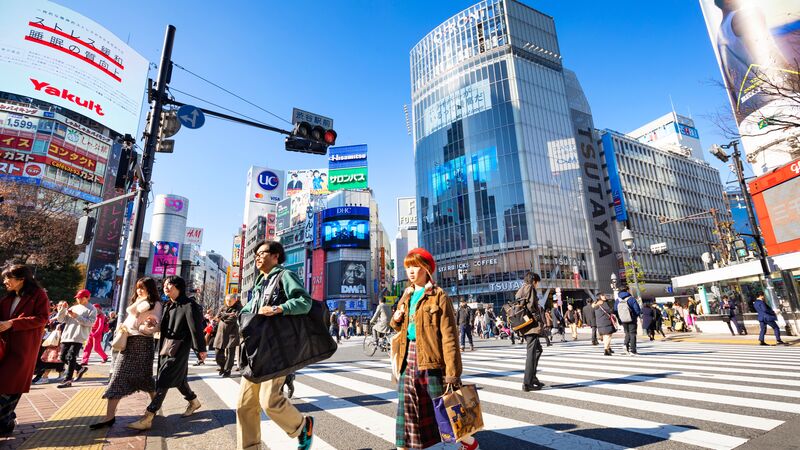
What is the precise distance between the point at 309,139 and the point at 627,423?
666cm

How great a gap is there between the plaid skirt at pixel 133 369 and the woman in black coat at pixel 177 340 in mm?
118

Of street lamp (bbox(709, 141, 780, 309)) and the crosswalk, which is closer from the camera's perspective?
the crosswalk

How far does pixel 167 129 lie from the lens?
7.30 metres

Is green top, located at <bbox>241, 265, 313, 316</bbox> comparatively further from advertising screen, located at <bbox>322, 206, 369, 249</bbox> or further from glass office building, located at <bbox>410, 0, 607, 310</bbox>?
advertising screen, located at <bbox>322, 206, 369, 249</bbox>

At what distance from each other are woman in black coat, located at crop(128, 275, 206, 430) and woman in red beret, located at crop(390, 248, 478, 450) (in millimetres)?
2811

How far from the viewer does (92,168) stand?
46219 millimetres

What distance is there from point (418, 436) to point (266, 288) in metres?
1.56

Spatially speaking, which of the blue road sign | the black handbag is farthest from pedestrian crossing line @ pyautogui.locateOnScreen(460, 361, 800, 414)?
the blue road sign

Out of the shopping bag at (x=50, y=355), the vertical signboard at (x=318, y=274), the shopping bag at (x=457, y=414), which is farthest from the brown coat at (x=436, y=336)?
the vertical signboard at (x=318, y=274)

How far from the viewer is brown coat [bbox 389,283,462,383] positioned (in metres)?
2.56

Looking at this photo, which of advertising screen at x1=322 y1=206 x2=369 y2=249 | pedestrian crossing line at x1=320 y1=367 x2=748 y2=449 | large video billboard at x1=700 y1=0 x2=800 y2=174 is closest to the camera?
pedestrian crossing line at x1=320 y1=367 x2=748 y2=449

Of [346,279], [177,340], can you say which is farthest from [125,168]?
[346,279]

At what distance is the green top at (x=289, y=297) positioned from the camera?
8.96 ft

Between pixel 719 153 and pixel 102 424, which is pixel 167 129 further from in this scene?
pixel 719 153
